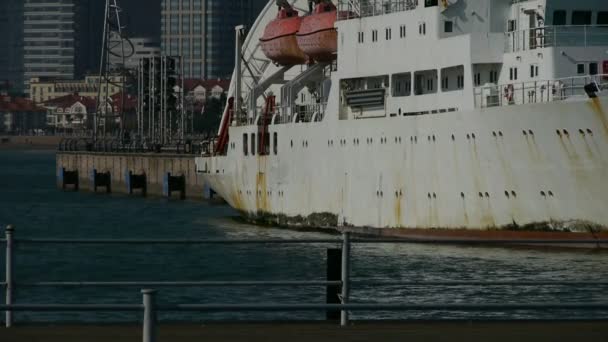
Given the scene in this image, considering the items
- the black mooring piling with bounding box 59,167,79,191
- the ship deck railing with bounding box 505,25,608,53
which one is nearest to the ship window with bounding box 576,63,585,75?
the ship deck railing with bounding box 505,25,608,53

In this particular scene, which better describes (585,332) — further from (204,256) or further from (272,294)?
(204,256)

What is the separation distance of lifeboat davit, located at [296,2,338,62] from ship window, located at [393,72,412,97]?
5185mm

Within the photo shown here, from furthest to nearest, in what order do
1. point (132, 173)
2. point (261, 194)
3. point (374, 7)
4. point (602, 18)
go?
point (132, 173), point (261, 194), point (374, 7), point (602, 18)

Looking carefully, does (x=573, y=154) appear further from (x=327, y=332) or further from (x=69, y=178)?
(x=69, y=178)

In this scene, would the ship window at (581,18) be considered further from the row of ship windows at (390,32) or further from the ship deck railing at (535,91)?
the row of ship windows at (390,32)

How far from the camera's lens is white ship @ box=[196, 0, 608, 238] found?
3797cm

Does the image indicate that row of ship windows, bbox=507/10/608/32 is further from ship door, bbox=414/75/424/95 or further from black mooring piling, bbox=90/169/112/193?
black mooring piling, bbox=90/169/112/193

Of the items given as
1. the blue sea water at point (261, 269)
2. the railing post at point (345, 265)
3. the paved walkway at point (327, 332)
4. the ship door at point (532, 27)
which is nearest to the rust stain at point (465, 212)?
the blue sea water at point (261, 269)

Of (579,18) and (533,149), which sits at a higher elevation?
(579,18)

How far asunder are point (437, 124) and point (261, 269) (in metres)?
6.24

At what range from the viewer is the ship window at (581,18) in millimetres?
41688

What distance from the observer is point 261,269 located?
128 feet

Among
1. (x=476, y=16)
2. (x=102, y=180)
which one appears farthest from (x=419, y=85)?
(x=102, y=180)

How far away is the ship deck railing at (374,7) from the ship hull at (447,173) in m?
3.21
